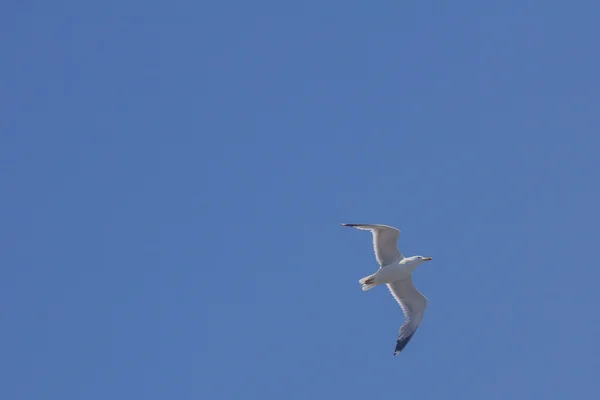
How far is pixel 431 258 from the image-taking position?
86.0 ft

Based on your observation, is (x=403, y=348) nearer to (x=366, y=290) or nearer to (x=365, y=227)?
(x=366, y=290)

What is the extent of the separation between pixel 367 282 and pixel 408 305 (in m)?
1.64

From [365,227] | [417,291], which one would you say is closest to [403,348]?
[417,291]

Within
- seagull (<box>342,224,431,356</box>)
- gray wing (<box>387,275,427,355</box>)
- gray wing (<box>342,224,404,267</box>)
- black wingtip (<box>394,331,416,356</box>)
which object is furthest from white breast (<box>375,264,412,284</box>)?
black wingtip (<box>394,331,416,356</box>)

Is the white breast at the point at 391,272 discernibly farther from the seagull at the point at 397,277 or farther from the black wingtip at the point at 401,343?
the black wingtip at the point at 401,343

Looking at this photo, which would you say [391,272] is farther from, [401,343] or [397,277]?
[401,343]

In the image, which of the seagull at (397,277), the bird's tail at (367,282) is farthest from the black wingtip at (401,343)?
the bird's tail at (367,282)

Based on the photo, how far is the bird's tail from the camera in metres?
25.7

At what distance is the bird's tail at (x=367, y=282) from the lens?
25719mm

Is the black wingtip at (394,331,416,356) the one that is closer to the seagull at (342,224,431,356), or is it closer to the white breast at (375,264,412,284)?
the seagull at (342,224,431,356)

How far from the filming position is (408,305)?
26.7 m

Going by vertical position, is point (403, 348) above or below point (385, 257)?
below

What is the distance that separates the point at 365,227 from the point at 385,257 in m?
1.39

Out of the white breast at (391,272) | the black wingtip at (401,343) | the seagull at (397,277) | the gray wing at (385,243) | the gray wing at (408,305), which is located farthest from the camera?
the gray wing at (408,305)
